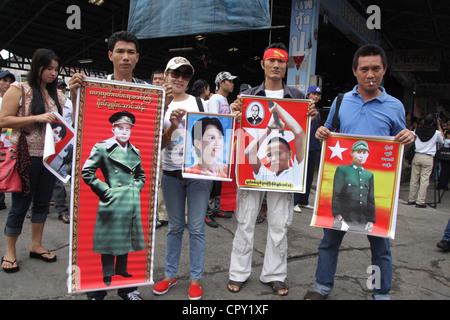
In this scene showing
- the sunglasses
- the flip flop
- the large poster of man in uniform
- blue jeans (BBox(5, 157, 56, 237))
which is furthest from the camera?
the flip flop

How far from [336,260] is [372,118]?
1227mm

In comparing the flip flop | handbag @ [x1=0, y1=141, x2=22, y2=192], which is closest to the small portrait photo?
handbag @ [x1=0, y1=141, x2=22, y2=192]

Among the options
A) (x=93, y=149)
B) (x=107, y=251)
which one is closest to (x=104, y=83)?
(x=93, y=149)

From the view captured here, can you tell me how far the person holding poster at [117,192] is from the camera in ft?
7.23

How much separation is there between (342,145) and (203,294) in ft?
5.70

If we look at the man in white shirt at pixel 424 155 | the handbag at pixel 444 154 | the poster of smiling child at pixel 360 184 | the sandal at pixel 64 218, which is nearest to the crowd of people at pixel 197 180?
the poster of smiling child at pixel 360 184

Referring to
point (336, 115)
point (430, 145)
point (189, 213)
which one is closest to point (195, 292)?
point (189, 213)

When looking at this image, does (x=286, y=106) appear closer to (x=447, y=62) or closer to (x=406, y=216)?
(x=406, y=216)

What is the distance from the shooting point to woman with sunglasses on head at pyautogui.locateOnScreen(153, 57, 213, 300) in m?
2.61

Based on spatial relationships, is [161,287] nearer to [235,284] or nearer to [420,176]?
[235,284]

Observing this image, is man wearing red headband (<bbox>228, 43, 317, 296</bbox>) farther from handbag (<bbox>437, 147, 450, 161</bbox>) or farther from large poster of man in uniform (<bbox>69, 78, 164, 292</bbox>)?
handbag (<bbox>437, 147, 450, 161</bbox>)

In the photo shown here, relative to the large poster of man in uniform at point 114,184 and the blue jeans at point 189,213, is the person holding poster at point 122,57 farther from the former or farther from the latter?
the blue jeans at point 189,213

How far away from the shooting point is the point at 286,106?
2.69 m

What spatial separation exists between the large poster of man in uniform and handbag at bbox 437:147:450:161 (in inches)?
359
